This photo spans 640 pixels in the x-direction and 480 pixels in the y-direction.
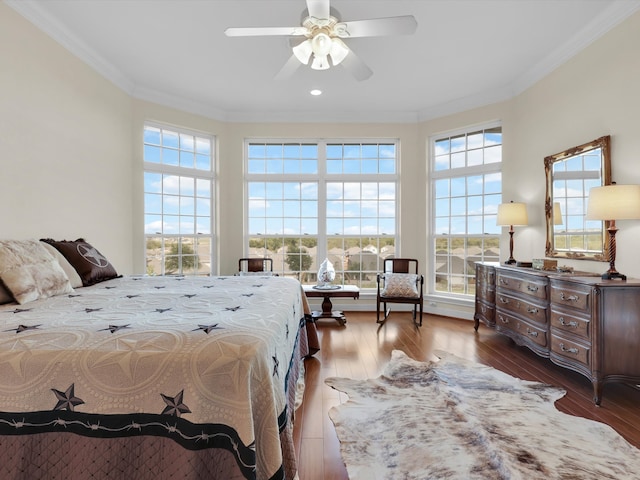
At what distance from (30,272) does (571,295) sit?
3.80 meters

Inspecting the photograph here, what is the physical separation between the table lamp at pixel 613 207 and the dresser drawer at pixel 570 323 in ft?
1.32

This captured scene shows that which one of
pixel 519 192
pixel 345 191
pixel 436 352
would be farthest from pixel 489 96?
pixel 436 352

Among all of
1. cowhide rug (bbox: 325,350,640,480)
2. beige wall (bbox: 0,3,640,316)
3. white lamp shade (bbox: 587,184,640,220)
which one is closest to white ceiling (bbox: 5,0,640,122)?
beige wall (bbox: 0,3,640,316)

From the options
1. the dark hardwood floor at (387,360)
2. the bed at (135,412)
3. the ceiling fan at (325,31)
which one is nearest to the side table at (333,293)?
the dark hardwood floor at (387,360)

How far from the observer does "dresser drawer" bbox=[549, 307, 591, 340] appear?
8.24 ft

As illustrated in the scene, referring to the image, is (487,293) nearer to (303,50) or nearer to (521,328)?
(521,328)

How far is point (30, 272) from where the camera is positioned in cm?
212

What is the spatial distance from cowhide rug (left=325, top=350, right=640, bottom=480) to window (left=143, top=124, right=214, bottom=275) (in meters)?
3.00

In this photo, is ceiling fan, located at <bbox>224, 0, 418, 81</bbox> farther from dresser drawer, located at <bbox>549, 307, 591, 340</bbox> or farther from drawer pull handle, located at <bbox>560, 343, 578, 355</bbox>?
drawer pull handle, located at <bbox>560, 343, 578, 355</bbox>

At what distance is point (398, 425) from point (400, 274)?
9.18 ft

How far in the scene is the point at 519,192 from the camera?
425 cm

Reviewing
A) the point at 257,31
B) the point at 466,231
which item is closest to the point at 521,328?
the point at 466,231

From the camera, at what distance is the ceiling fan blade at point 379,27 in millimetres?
2203

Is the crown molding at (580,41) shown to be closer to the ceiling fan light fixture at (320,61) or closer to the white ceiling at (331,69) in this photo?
the white ceiling at (331,69)
